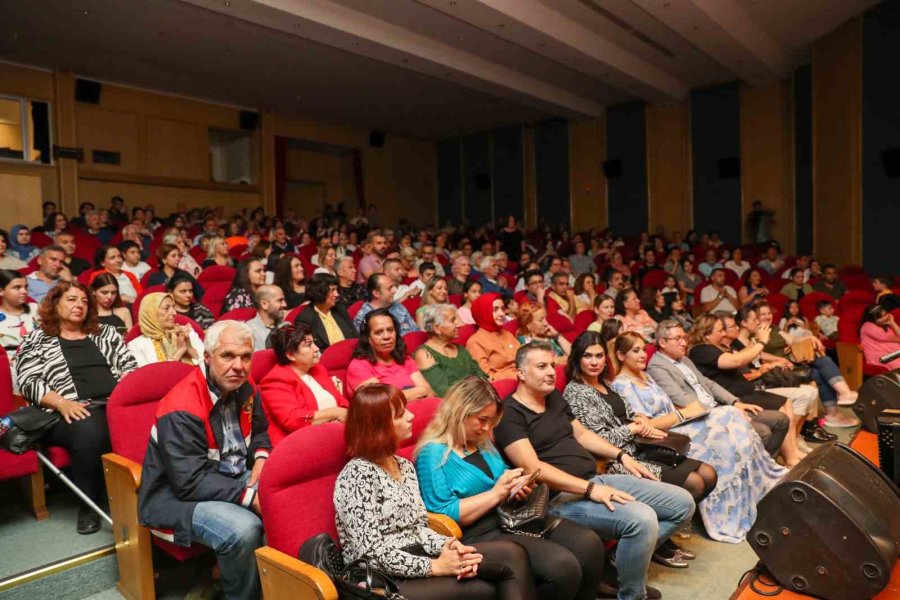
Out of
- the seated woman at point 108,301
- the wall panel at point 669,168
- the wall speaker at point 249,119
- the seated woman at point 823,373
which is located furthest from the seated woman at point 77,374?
the wall panel at point 669,168

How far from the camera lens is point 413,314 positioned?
400 centimetres

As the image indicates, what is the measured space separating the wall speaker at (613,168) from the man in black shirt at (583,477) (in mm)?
7895

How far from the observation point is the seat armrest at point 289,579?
1.32m

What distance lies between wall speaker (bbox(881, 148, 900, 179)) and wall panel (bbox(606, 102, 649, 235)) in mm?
3352

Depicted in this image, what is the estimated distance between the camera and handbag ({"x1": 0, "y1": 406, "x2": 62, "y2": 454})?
6.46 feet

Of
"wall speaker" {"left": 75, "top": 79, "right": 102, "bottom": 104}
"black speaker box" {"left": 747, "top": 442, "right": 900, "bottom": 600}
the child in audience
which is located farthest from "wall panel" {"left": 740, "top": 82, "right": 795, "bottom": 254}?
"wall speaker" {"left": 75, "top": 79, "right": 102, "bottom": 104}

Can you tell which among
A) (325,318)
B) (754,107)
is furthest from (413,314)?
(754,107)

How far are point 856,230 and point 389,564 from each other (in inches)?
268

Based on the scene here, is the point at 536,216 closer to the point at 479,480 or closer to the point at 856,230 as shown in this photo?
the point at 856,230

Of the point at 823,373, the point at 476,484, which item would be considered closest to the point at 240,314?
the point at 476,484

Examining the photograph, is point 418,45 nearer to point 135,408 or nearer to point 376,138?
point 376,138

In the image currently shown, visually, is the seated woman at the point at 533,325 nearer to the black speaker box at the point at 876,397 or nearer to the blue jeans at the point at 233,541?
the black speaker box at the point at 876,397

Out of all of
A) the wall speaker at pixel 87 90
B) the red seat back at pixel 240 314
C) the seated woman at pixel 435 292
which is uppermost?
the wall speaker at pixel 87 90

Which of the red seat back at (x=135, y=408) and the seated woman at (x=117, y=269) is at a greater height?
the seated woman at (x=117, y=269)
